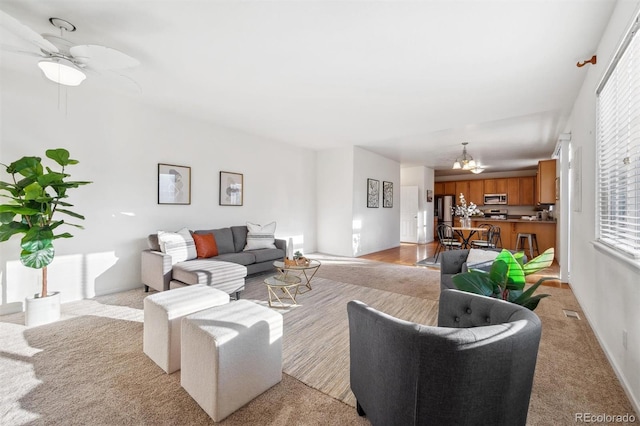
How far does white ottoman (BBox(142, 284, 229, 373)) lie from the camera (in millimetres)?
1944

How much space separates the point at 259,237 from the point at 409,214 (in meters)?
6.08

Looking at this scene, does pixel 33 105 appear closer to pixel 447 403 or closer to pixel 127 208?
pixel 127 208

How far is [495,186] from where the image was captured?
386 inches

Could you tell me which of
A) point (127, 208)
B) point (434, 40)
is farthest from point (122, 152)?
point (434, 40)

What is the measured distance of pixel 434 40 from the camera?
2.42 m

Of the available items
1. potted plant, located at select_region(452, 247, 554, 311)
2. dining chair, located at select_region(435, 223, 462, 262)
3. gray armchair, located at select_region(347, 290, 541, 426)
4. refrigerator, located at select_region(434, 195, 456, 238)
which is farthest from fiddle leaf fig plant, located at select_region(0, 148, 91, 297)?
refrigerator, located at select_region(434, 195, 456, 238)

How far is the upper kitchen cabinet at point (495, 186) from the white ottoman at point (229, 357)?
1035cm

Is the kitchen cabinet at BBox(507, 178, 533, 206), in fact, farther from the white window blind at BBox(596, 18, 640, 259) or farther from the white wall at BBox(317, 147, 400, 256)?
the white window blind at BBox(596, 18, 640, 259)

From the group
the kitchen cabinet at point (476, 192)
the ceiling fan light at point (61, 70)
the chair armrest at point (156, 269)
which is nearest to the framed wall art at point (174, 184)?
the chair armrest at point (156, 269)

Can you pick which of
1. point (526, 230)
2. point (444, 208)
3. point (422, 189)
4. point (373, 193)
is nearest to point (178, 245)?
point (373, 193)

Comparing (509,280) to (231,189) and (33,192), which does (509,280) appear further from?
(231,189)

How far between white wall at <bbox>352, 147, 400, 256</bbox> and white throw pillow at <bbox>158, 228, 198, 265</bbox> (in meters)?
3.77

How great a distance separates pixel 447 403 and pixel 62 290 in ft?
14.0

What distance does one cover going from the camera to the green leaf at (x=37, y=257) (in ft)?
8.42
